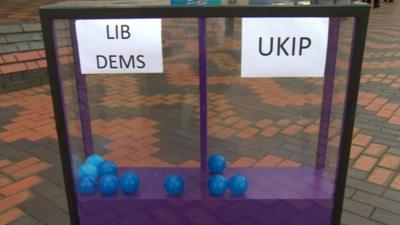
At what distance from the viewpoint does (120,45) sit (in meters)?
1.68

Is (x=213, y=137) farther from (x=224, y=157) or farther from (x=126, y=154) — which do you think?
(x=126, y=154)

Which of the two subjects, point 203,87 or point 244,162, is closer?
point 203,87

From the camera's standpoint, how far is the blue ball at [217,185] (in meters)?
1.97

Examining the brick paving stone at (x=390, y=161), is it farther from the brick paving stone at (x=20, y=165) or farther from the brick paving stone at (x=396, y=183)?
the brick paving stone at (x=20, y=165)

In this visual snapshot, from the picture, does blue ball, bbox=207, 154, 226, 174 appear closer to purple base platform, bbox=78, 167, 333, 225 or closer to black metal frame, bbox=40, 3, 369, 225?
purple base platform, bbox=78, 167, 333, 225

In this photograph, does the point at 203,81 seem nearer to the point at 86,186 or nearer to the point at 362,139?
the point at 86,186

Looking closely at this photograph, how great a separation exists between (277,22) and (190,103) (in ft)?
3.01

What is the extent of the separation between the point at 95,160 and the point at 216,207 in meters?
0.75

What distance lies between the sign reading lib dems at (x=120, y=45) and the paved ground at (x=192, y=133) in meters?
0.12

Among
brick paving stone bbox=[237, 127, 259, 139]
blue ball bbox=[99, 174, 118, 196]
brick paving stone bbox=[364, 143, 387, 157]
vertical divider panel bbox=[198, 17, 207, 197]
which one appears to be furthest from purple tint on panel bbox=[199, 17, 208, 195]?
brick paving stone bbox=[364, 143, 387, 157]

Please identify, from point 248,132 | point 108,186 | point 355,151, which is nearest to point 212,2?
point 108,186

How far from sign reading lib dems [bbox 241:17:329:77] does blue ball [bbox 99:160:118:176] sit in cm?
100

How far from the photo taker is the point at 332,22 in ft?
5.34

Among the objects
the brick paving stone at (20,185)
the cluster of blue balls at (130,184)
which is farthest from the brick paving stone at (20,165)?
the cluster of blue balls at (130,184)
